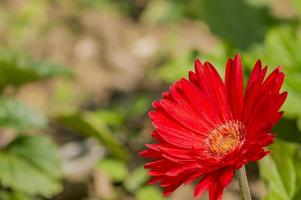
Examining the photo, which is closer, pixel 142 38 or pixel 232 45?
pixel 232 45

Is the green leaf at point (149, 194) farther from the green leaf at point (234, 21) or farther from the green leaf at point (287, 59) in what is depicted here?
the green leaf at point (234, 21)

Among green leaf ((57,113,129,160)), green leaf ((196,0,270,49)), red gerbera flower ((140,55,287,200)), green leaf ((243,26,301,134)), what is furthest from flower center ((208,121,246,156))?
green leaf ((196,0,270,49))

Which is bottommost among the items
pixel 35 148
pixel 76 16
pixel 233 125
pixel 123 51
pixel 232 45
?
pixel 233 125

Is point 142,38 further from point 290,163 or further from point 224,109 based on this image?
point 224,109

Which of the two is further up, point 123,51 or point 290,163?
point 123,51

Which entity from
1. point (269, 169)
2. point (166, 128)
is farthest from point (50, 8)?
point (166, 128)

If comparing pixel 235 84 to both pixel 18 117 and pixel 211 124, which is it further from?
pixel 18 117
